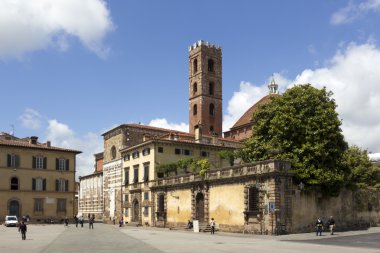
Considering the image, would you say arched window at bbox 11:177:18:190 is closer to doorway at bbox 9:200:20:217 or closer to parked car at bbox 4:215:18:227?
doorway at bbox 9:200:20:217

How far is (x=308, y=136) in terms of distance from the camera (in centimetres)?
4084

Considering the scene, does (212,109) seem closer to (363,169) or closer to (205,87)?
(205,87)

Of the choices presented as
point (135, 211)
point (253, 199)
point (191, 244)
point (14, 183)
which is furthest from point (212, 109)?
point (191, 244)

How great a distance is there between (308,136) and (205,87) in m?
50.4

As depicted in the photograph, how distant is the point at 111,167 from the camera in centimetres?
7606

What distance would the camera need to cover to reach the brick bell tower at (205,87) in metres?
89.6

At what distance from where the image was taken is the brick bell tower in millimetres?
89562

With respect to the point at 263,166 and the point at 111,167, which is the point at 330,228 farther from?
the point at 111,167

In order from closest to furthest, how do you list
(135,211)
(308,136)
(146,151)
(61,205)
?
(308,136) → (146,151) → (135,211) → (61,205)

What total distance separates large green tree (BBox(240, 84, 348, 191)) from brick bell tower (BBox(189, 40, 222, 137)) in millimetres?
45350

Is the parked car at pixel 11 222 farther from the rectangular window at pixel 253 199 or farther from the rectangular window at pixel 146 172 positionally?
the rectangular window at pixel 253 199

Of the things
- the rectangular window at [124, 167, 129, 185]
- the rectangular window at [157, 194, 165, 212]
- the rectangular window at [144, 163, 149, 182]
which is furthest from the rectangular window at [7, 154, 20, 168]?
the rectangular window at [157, 194, 165, 212]

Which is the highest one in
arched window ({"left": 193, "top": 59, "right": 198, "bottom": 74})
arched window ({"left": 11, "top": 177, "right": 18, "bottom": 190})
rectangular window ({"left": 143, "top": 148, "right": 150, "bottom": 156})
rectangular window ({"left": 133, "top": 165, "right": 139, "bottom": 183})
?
arched window ({"left": 193, "top": 59, "right": 198, "bottom": 74})

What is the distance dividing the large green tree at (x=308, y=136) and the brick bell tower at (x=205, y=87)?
149 feet
